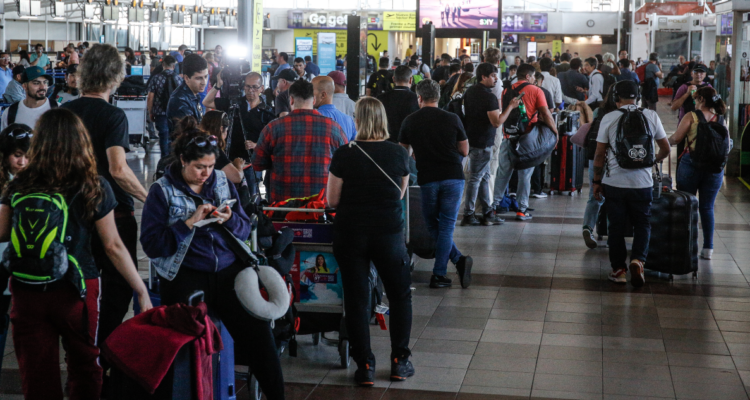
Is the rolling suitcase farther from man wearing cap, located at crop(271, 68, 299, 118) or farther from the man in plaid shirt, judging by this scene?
man wearing cap, located at crop(271, 68, 299, 118)

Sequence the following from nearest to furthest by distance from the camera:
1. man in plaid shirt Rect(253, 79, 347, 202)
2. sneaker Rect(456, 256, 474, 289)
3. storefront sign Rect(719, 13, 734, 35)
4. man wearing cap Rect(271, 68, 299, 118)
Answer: man in plaid shirt Rect(253, 79, 347, 202)
sneaker Rect(456, 256, 474, 289)
man wearing cap Rect(271, 68, 299, 118)
storefront sign Rect(719, 13, 734, 35)

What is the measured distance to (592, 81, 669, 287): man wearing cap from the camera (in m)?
6.39

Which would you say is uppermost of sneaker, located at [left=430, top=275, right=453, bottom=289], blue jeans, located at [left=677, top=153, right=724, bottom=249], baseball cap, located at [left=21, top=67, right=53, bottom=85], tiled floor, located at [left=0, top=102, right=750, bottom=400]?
baseball cap, located at [left=21, top=67, right=53, bottom=85]

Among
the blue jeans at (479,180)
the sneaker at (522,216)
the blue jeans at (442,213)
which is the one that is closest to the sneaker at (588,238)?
the blue jeans at (479,180)

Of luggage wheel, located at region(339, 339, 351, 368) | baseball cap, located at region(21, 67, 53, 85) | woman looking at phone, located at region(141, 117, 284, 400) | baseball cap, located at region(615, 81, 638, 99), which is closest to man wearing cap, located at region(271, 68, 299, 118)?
baseball cap, located at region(21, 67, 53, 85)

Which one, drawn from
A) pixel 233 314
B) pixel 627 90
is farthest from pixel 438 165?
pixel 233 314

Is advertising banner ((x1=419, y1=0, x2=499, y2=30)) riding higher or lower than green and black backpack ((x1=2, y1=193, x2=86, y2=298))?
higher

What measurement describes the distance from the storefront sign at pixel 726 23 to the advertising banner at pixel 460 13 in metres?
6.15

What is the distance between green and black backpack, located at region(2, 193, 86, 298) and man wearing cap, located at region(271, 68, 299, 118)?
4708mm

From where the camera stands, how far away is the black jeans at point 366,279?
4.30m

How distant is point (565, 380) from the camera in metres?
4.53

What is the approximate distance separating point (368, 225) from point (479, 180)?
15.7ft

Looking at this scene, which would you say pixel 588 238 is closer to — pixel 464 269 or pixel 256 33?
pixel 464 269

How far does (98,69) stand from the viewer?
4.16 metres
